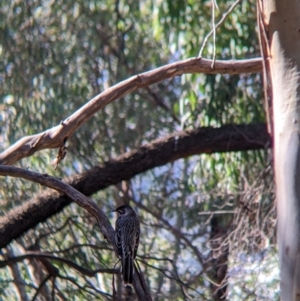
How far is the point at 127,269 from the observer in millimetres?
6609

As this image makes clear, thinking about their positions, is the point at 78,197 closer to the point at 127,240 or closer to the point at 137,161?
the point at 127,240

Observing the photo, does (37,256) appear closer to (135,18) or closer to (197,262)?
(197,262)

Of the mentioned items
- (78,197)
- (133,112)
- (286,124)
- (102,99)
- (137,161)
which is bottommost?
(78,197)

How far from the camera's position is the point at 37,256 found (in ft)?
29.1

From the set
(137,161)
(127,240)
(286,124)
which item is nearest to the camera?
(286,124)

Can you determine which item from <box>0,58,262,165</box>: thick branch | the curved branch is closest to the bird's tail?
the curved branch

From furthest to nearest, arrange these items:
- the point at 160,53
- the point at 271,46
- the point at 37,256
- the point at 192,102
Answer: the point at 160,53 < the point at 192,102 < the point at 37,256 < the point at 271,46

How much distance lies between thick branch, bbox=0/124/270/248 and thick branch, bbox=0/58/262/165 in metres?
1.94

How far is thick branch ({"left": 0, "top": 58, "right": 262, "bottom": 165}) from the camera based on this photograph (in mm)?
6594

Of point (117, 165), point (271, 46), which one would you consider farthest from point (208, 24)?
point (271, 46)

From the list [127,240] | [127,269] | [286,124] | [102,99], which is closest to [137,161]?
[127,240]

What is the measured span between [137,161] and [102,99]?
2425 mm

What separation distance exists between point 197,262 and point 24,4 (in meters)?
3.97

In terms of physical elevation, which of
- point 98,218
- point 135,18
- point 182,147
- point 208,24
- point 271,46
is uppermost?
point 135,18
